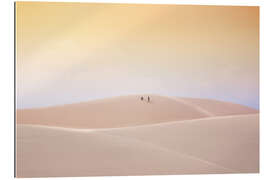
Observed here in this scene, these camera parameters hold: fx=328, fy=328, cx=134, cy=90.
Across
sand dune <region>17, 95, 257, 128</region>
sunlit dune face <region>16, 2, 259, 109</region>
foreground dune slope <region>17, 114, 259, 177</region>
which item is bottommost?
foreground dune slope <region>17, 114, 259, 177</region>

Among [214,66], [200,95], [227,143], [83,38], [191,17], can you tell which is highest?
[191,17]

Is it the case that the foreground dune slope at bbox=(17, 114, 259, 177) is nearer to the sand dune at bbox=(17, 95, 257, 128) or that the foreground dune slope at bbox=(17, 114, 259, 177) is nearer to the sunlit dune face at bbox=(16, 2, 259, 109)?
the sand dune at bbox=(17, 95, 257, 128)

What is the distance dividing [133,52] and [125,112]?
2.93 feet

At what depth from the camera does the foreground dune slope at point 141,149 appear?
450cm

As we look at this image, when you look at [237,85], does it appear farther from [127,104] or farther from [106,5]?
[106,5]

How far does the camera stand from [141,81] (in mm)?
4809

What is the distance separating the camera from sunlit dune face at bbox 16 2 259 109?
4668 mm

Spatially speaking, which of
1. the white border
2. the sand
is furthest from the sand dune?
the white border

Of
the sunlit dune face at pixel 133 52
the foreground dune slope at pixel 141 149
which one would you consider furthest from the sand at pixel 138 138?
the sunlit dune face at pixel 133 52
